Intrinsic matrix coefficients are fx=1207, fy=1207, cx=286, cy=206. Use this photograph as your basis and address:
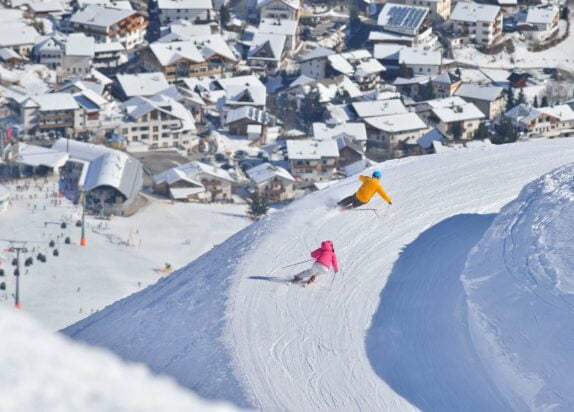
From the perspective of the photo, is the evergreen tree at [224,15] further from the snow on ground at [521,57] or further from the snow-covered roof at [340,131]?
the snow-covered roof at [340,131]

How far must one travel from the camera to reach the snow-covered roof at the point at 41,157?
14.6m

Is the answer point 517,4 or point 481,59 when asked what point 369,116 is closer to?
point 481,59

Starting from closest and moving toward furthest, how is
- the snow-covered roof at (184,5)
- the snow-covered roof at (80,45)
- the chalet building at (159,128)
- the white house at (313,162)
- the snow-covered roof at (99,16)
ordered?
the white house at (313,162) < the chalet building at (159,128) < the snow-covered roof at (80,45) < the snow-covered roof at (99,16) < the snow-covered roof at (184,5)

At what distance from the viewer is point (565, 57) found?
68.4 feet

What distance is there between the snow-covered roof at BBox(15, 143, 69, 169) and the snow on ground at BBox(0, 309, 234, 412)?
11.6m

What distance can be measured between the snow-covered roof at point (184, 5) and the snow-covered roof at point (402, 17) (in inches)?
123

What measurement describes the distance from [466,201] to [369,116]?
11.0 m

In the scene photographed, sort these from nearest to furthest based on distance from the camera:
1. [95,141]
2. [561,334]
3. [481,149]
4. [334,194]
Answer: [561,334], [334,194], [481,149], [95,141]

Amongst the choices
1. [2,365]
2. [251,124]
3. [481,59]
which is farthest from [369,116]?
[2,365]

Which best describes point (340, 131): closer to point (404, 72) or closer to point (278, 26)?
point (404, 72)

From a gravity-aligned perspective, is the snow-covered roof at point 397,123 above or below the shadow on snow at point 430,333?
below

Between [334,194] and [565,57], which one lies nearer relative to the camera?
[334,194]

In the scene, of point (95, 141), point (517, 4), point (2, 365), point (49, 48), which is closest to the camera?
point (2, 365)

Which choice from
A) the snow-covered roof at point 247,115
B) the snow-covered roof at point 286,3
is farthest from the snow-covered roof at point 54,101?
the snow-covered roof at point 286,3
